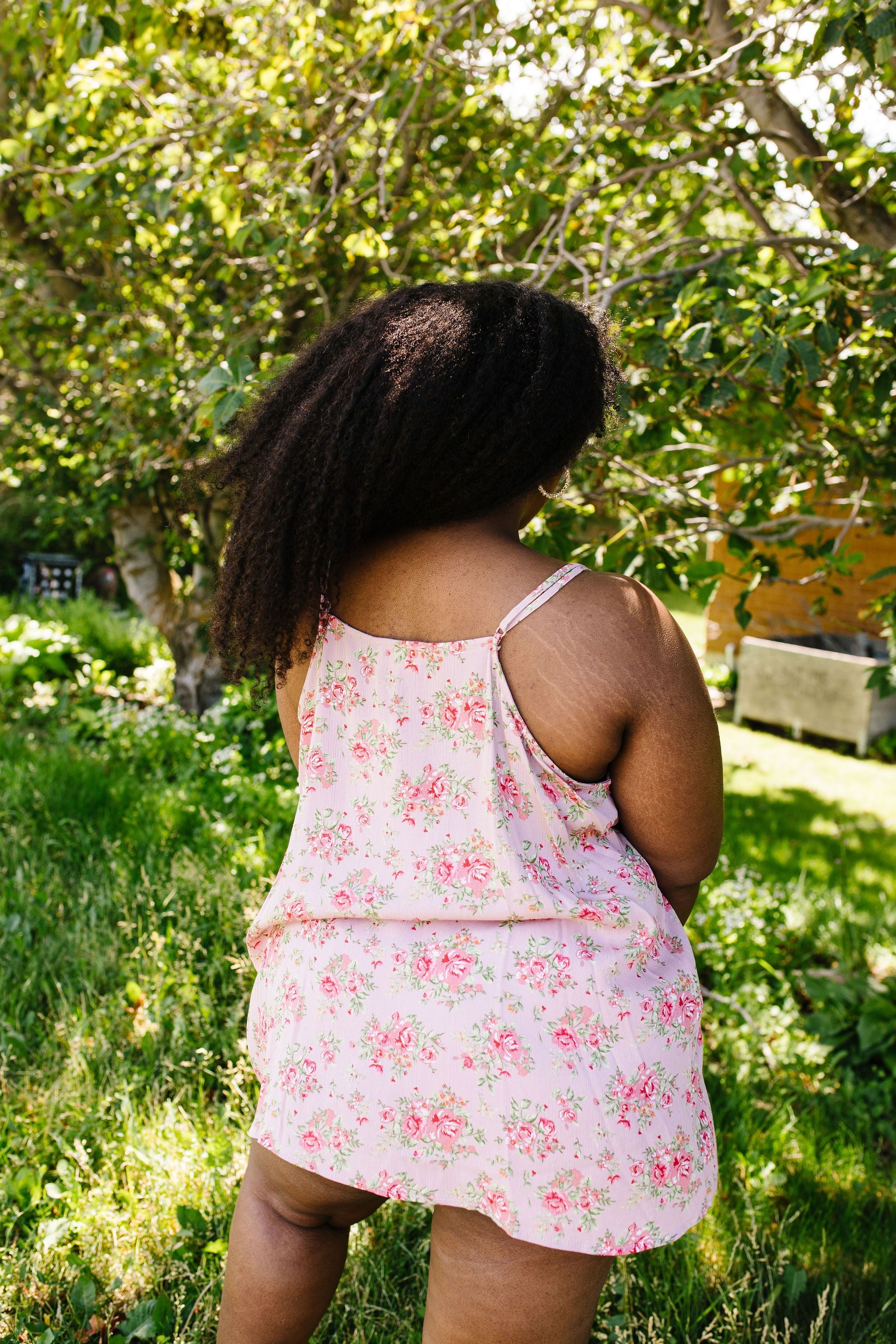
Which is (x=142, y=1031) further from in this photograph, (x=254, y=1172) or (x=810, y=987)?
(x=810, y=987)

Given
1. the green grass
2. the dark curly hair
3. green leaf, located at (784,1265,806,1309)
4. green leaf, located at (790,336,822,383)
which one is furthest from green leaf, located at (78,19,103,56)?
green leaf, located at (784,1265,806,1309)

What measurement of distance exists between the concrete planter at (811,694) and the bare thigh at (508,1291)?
700cm

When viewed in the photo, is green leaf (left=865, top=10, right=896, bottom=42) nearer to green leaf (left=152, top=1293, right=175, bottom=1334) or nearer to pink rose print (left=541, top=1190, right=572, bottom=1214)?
pink rose print (left=541, top=1190, right=572, bottom=1214)

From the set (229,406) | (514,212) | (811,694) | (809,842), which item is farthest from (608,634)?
(811,694)

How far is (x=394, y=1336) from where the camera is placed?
2047 mm

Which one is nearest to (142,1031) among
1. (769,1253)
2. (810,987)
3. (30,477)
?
(769,1253)

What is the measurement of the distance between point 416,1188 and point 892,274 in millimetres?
2609

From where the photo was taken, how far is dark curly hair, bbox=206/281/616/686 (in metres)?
1.31

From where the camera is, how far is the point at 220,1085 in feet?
9.28

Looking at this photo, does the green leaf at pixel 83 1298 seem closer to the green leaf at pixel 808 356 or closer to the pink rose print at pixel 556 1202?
the pink rose print at pixel 556 1202

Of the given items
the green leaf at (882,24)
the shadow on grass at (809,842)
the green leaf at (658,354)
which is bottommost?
the shadow on grass at (809,842)

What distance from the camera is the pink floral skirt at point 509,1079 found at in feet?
4.12

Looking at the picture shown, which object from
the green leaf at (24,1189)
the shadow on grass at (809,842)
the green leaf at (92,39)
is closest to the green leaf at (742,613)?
the shadow on grass at (809,842)

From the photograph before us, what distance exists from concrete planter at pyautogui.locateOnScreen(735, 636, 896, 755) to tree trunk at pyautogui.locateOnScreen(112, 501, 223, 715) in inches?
180
